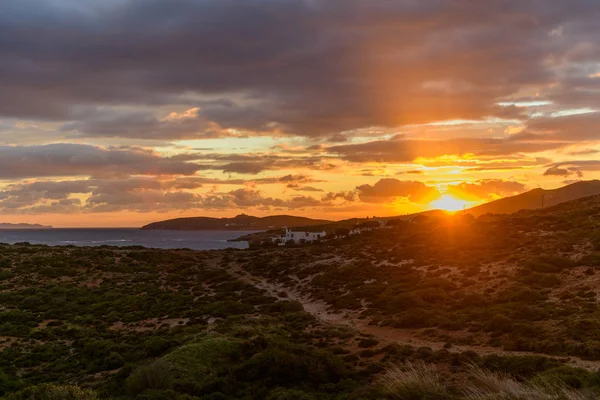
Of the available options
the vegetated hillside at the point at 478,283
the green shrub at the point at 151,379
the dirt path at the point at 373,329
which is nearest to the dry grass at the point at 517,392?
the dirt path at the point at 373,329

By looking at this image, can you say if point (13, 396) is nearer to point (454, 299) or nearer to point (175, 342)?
point (175, 342)

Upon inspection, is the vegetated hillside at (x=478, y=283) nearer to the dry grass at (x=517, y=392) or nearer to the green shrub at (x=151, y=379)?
the dry grass at (x=517, y=392)

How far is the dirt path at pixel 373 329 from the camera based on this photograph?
63.4 feet

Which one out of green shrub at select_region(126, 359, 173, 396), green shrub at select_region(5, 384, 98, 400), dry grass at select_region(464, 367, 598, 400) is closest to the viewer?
dry grass at select_region(464, 367, 598, 400)

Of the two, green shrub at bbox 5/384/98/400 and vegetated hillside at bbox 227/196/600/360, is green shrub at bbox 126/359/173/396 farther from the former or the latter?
vegetated hillside at bbox 227/196/600/360

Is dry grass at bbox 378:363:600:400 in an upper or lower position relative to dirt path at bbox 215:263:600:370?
upper

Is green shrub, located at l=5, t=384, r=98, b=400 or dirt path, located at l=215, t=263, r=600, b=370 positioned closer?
green shrub, located at l=5, t=384, r=98, b=400

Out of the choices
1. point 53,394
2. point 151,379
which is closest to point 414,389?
point 151,379

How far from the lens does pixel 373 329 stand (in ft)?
88.8

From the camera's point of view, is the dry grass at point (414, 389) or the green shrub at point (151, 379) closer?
the dry grass at point (414, 389)

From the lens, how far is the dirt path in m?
19.3

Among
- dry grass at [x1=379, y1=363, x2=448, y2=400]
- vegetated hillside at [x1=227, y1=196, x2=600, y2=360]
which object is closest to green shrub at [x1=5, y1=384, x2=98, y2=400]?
dry grass at [x1=379, y1=363, x2=448, y2=400]

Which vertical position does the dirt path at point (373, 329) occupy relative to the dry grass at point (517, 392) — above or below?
below

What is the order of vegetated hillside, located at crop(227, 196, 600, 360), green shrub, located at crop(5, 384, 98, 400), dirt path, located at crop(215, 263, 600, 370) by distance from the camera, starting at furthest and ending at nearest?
vegetated hillside, located at crop(227, 196, 600, 360) → dirt path, located at crop(215, 263, 600, 370) → green shrub, located at crop(5, 384, 98, 400)
